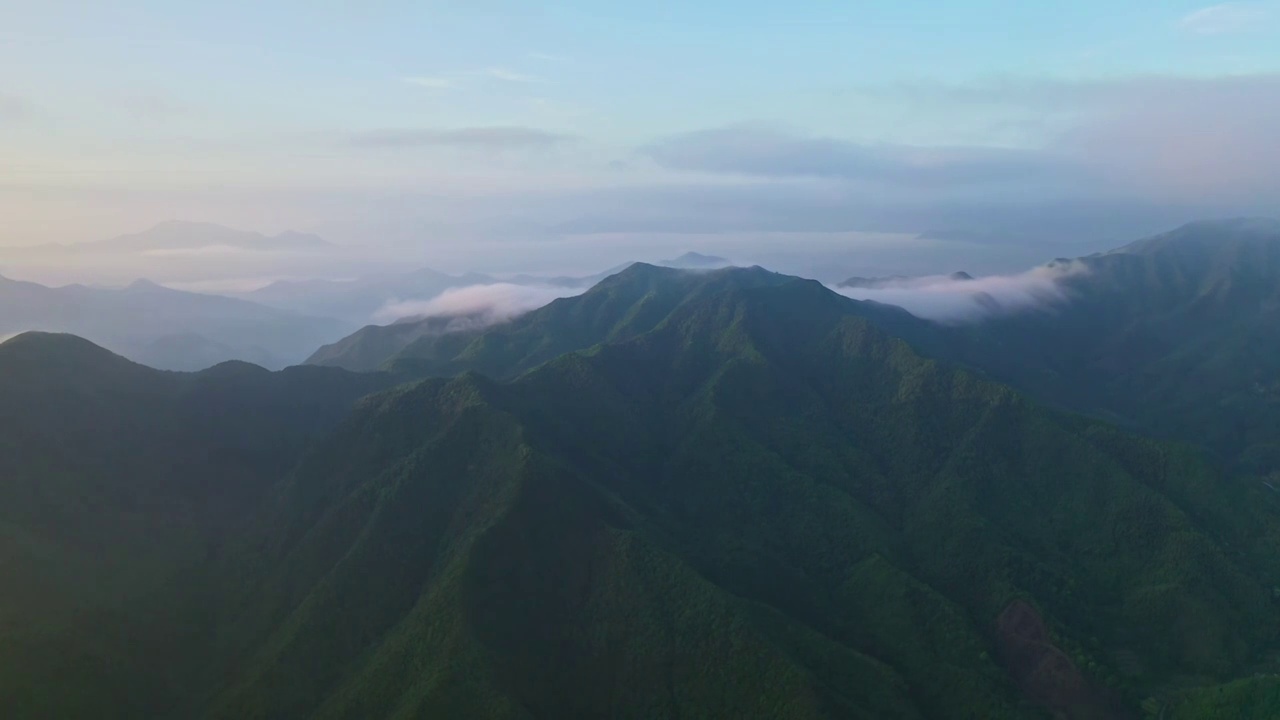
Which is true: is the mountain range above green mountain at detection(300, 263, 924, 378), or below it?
below

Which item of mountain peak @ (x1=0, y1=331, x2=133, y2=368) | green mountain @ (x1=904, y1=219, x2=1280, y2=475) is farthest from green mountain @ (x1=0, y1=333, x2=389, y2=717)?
green mountain @ (x1=904, y1=219, x2=1280, y2=475)

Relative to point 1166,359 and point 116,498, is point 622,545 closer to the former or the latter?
point 116,498

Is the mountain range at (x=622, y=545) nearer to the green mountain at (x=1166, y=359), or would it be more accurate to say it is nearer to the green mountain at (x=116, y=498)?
the green mountain at (x=116, y=498)

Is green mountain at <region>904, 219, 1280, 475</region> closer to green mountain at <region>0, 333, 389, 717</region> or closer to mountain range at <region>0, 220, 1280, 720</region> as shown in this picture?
mountain range at <region>0, 220, 1280, 720</region>

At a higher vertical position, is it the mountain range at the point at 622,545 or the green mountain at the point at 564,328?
the green mountain at the point at 564,328

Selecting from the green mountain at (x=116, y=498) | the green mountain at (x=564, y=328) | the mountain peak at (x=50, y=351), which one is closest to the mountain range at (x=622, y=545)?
the green mountain at (x=116, y=498)

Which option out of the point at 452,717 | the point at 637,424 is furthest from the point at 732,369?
the point at 452,717

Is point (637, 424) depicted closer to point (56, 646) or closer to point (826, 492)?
point (826, 492)

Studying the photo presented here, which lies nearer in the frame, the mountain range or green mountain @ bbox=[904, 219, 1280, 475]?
the mountain range
